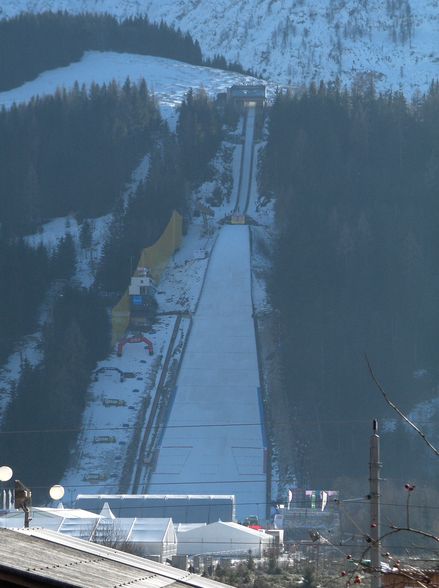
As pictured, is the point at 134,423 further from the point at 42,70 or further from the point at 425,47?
the point at 425,47

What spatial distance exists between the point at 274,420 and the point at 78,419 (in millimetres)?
6923

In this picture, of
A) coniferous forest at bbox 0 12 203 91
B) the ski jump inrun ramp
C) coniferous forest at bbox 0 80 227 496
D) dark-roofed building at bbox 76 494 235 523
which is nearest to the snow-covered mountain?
coniferous forest at bbox 0 12 203 91

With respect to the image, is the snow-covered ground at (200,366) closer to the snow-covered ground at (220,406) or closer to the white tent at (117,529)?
the snow-covered ground at (220,406)

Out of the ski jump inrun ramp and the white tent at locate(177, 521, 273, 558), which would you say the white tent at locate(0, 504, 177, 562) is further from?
the ski jump inrun ramp

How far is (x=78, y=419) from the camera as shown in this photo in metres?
52.4

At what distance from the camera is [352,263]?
66.1 metres

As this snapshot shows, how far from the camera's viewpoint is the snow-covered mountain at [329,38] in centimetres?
13050

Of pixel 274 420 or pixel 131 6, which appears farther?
pixel 131 6

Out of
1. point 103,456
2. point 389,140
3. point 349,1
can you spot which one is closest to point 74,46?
point 389,140

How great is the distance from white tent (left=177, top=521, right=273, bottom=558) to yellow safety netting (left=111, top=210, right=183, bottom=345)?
96.5 feet

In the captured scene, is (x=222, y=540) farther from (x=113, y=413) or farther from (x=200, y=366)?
(x=200, y=366)

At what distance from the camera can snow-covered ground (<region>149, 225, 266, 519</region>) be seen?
4541 cm

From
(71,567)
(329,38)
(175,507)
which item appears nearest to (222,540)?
(175,507)

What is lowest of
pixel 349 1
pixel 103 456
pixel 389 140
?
pixel 103 456
